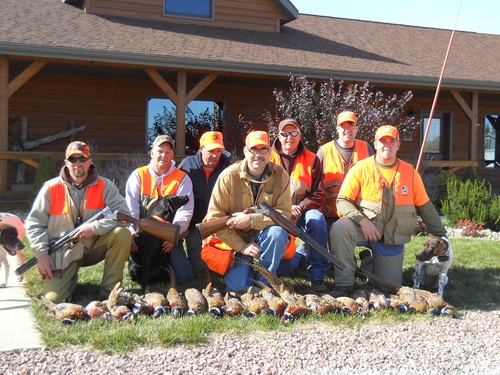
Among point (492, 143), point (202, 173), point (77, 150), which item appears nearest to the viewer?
point (77, 150)

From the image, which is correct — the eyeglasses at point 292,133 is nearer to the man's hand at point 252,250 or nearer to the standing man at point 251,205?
the standing man at point 251,205

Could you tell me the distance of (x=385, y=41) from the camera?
1680cm

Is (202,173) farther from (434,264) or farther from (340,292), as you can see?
(434,264)

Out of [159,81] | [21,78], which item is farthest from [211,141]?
[21,78]

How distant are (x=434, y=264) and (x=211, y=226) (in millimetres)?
2171

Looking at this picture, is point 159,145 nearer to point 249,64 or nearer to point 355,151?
point 355,151

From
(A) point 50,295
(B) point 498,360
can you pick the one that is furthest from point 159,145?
(B) point 498,360

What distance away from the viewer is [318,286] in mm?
5727

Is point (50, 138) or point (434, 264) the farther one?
point (50, 138)

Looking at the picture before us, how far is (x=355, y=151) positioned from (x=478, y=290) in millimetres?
1849

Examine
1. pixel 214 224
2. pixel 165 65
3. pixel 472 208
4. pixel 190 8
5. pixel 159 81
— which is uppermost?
pixel 190 8

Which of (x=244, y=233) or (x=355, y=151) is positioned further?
(x=355, y=151)

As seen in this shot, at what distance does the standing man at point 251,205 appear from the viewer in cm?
540

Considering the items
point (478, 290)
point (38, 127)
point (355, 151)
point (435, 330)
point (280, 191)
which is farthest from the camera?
point (38, 127)
